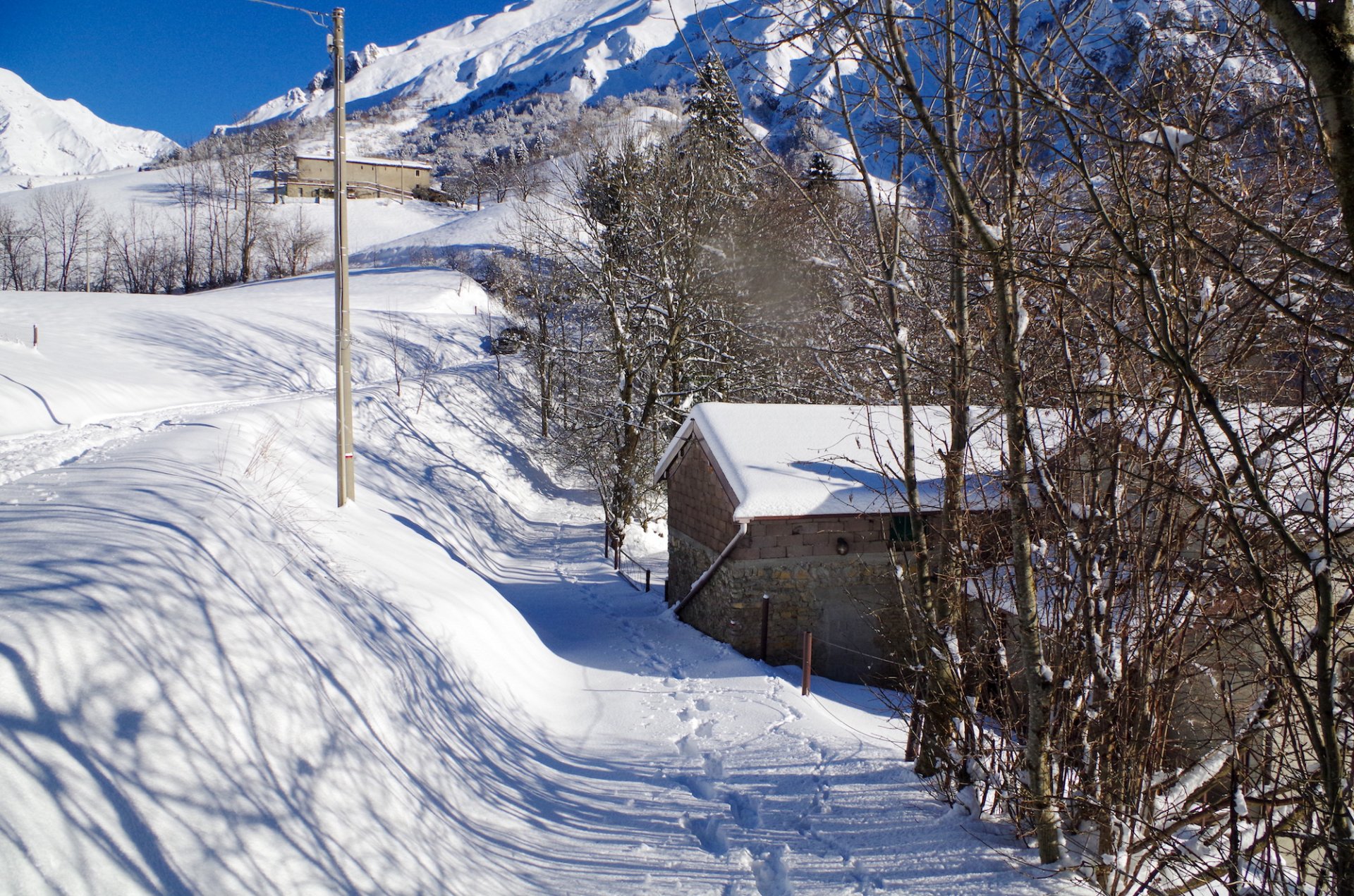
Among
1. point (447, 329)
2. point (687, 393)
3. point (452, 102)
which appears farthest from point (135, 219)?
point (452, 102)

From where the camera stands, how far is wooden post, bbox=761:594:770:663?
10523 mm

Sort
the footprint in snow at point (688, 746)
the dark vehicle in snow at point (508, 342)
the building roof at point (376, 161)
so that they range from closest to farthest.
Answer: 1. the footprint in snow at point (688, 746)
2. the dark vehicle in snow at point (508, 342)
3. the building roof at point (376, 161)

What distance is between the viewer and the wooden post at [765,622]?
10.5 m

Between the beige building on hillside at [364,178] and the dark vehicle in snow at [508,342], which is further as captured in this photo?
the beige building on hillside at [364,178]

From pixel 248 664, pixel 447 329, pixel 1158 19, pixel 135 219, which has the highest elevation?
pixel 135 219

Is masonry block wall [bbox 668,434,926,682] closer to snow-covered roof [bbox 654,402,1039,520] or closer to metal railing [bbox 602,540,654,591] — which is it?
snow-covered roof [bbox 654,402,1039,520]

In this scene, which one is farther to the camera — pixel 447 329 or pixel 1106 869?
pixel 447 329

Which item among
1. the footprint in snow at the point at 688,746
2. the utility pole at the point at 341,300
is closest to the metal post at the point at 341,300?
the utility pole at the point at 341,300

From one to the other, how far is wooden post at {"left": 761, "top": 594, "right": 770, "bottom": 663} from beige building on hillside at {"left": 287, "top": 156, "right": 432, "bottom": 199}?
252ft

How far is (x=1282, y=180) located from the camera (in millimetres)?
3414

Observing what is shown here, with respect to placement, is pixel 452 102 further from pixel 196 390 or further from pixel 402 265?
pixel 196 390

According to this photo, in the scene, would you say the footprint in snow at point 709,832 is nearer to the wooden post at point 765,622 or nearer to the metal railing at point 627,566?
the wooden post at point 765,622

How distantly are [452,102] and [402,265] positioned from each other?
5535 inches

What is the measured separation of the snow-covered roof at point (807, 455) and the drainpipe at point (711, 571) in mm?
415
